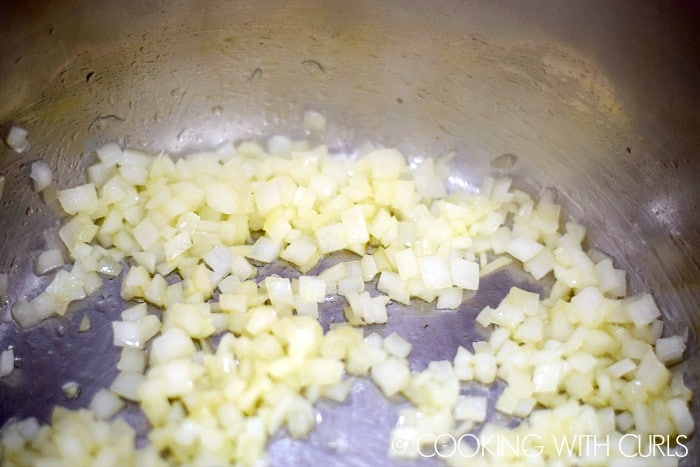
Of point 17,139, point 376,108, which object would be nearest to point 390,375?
point 376,108

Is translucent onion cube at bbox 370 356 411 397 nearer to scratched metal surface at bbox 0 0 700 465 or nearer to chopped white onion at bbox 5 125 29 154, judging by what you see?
scratched metal surface at bbox 0 0 700 465

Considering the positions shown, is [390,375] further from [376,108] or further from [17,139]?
[17,139]

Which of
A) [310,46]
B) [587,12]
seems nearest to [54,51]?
[310,46]

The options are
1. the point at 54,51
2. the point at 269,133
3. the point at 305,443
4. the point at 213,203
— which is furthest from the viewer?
the point at 269,133

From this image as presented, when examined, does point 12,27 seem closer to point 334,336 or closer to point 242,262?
point 242,262

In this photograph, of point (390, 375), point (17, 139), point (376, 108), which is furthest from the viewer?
point (376, 108)

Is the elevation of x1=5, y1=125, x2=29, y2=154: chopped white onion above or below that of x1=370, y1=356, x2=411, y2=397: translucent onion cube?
above

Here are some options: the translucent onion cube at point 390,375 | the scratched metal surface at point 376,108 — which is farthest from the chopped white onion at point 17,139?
the translucent onion cube at point 390,375

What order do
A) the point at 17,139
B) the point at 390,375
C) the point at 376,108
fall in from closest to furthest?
the point at 390,375
the point at 17,139
the point at 376,108

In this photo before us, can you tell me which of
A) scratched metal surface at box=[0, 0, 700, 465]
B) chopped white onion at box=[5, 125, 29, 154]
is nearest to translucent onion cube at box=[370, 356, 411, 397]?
scratched metal surface at box=[0, 0, 700, 465]

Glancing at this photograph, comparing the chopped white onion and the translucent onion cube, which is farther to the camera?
the chopped white onion

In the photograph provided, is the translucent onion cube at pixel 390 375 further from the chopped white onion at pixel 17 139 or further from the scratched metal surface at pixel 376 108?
the chopped white onion at pixel 17 139
